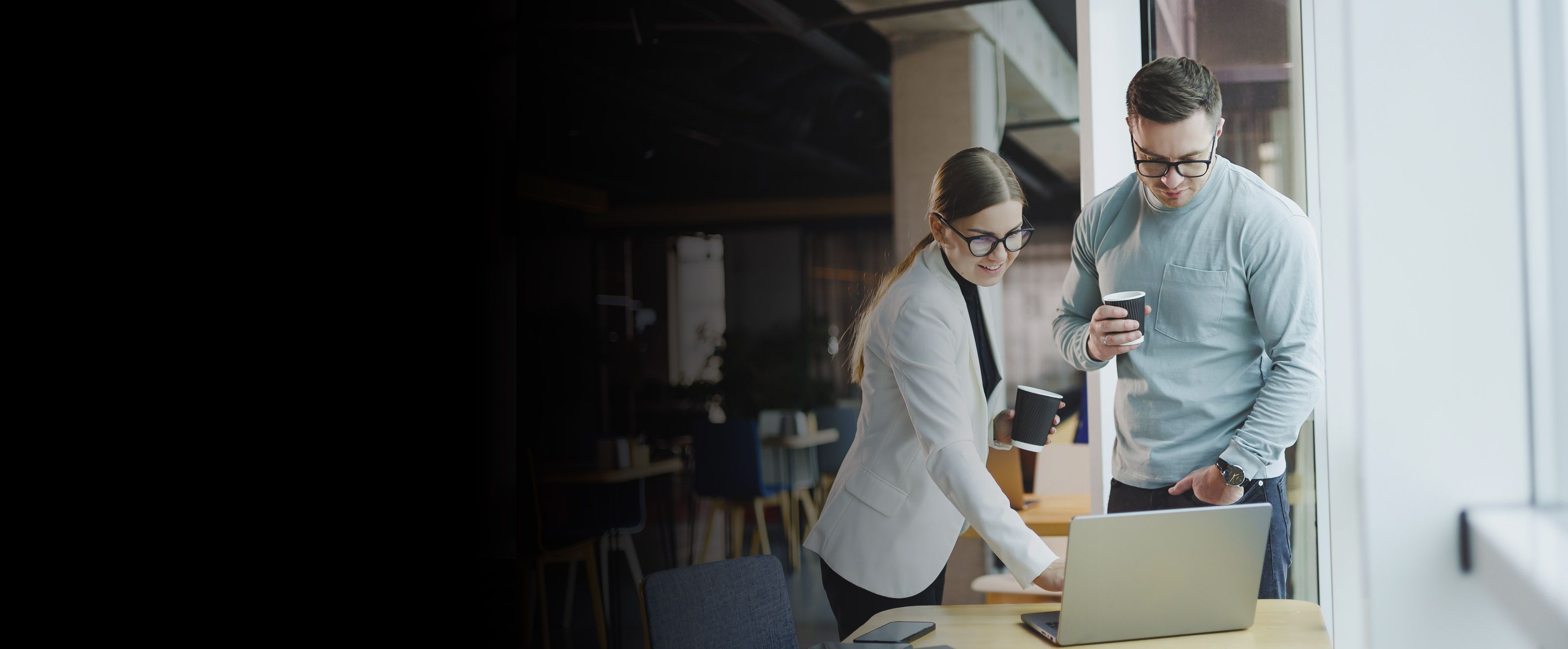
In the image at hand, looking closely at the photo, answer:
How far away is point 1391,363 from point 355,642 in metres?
3.35

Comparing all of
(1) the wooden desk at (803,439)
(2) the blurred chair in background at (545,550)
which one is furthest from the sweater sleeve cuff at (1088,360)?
(1) the wooden desk at (803,439)

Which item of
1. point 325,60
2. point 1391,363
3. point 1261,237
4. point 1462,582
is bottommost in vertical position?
point 1462,582

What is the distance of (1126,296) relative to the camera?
238 centimetres

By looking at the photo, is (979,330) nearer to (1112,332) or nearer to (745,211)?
(1112,332)

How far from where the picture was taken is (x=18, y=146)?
8.34ft

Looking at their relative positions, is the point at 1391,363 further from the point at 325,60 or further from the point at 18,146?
the point at 325,60

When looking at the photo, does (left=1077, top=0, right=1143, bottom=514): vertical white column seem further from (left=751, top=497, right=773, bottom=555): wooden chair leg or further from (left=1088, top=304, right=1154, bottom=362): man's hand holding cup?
(left=751, top=497, right=773, bottom=555): wooden chair leg

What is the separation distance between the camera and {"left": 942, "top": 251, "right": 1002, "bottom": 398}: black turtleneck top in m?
2.47

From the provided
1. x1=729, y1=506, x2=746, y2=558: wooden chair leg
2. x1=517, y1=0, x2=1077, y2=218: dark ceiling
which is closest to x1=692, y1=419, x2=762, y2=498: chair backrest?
x1=729, y1=506, x2=746, y2=558: wooden chair leg

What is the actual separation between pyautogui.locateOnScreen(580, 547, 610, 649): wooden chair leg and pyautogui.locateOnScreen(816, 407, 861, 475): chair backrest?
6.88 feet

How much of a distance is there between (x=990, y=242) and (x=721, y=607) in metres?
1.13

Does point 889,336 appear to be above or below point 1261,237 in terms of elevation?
below

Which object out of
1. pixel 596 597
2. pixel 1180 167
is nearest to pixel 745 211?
pixel 596 597

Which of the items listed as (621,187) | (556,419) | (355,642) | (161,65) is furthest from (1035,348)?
(161,65)
